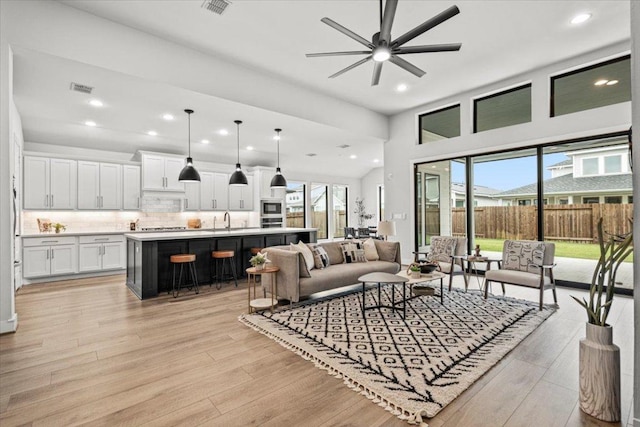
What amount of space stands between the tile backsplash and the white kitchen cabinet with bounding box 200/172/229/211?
33cm

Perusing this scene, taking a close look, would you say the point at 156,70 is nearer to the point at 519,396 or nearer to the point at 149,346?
the point at 149,346

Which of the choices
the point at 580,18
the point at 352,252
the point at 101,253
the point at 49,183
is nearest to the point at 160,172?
the point at 49,183

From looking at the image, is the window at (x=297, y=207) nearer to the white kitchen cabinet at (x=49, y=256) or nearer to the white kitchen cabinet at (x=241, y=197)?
the white kitchen cabinet at (x=241, y=197)

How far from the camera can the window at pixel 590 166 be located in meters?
5.03

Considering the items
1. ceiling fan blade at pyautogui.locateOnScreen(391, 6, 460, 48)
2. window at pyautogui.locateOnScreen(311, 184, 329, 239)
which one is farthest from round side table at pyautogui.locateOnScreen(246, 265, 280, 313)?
window at pyautogui.locateOnScreen(311, 184, 329, 239)

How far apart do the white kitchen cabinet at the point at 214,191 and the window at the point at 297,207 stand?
9.10 ft

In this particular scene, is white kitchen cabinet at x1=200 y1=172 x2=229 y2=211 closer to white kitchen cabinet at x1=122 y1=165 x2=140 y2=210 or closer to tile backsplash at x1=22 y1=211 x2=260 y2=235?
tile backsplash at x1=22 y1=211 x2=260 y2=235

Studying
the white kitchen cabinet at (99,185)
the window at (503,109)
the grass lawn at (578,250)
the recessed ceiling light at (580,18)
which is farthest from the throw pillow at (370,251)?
the white kitchen cabinet at (99,185)

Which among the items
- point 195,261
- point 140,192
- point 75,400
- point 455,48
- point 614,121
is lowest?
point 75,400

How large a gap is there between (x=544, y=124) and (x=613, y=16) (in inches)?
68.2

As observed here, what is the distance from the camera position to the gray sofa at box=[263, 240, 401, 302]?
416 centimetres

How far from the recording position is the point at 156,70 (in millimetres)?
4188

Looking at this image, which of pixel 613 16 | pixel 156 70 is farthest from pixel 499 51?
pixel 156 70

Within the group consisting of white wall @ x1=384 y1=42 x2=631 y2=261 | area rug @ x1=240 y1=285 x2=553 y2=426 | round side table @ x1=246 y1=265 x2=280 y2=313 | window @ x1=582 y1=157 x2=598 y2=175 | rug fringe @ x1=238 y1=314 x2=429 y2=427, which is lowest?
rug fringe @ x1=238 y1=314 x2=429 y2=427
